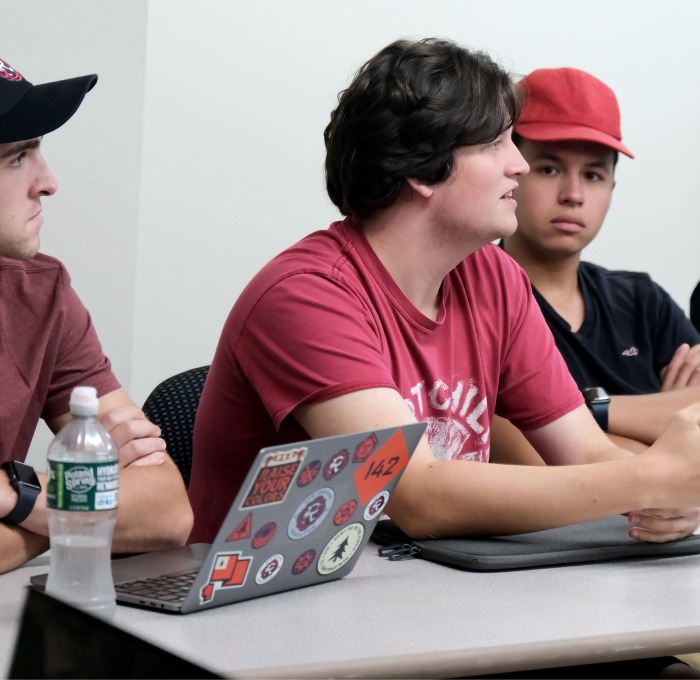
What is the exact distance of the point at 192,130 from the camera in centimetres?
262

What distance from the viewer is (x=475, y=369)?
5.83 ft

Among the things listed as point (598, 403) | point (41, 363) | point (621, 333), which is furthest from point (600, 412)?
point (41, 363)

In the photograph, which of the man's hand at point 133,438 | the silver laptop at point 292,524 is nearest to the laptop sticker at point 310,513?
the silver laptop at point 292,524

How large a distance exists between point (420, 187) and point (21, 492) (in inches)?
32.1

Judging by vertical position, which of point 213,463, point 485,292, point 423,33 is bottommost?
point 213,463

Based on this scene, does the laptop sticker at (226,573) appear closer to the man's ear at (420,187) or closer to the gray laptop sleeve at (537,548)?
the gray laptop sleeve at (537,548)

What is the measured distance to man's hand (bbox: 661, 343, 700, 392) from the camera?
2322 mm

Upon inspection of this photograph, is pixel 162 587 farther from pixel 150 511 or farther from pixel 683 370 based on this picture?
pixel 683 370

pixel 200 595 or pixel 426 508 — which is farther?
pixel 426 508

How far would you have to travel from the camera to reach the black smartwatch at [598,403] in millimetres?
2004

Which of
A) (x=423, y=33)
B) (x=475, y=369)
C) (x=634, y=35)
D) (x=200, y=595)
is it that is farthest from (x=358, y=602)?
(x=634, y=35)

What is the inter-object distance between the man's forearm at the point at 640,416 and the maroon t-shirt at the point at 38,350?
3.28ft

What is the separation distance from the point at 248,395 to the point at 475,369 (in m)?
0.38

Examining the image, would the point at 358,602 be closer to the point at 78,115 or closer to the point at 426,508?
the point at 426,508
